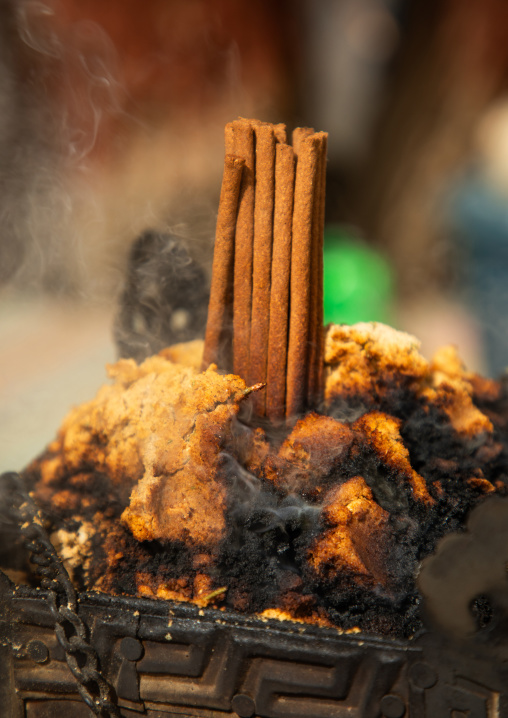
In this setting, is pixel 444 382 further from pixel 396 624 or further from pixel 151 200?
pixel 151 200

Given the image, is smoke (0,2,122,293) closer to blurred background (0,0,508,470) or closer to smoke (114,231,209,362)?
blurred background (0,0,508,470)

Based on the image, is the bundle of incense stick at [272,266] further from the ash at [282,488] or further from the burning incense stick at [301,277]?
the ash at [282,488]

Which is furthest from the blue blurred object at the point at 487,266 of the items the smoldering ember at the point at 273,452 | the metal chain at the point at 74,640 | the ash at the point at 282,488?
the metal chain at the point at 74,640

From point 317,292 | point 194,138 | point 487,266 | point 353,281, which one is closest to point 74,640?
point 317,292

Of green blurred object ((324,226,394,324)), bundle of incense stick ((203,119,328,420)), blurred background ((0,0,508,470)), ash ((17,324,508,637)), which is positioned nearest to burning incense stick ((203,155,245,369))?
bundle of incense stick ((203,119,328,420))

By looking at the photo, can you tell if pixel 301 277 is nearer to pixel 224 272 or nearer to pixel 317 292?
pixel 317 292

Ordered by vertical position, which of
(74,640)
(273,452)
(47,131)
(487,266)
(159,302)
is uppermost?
(47,131)

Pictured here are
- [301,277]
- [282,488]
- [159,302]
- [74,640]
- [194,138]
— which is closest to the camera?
[74,640]
